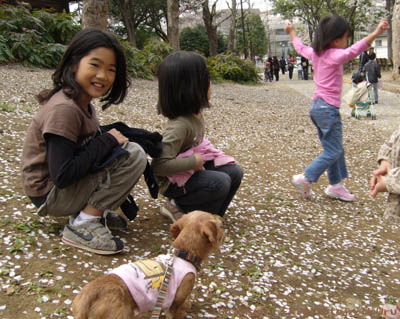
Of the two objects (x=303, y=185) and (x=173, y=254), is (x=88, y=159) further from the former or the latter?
(x=303, y=185)

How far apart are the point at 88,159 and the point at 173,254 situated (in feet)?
3.20

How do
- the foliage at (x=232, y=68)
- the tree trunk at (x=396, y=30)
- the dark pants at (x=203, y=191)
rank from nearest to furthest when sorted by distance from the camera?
the dark pants at (x=203, y=191) → the tree trunk at (x=396, y=30) → the foliage at (x=232, y=68)

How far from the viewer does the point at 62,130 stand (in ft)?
8.61

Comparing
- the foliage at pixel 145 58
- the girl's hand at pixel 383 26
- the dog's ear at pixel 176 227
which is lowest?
the dog's ear at pixel 176 227

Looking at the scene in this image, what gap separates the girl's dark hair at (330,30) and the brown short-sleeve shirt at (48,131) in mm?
3169

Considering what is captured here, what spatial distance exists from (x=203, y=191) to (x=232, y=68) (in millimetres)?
19734

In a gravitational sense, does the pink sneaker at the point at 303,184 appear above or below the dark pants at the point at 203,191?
below

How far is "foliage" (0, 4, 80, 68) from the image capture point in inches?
475

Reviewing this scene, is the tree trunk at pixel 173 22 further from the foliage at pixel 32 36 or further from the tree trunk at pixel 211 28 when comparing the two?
the tree trunk at pixel 211 28

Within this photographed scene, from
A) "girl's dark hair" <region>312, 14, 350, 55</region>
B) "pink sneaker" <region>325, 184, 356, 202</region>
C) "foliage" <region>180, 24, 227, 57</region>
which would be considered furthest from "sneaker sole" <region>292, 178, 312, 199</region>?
"foliage" <region>180, 24, 227, 57</region>

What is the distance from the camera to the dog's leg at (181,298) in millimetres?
2256

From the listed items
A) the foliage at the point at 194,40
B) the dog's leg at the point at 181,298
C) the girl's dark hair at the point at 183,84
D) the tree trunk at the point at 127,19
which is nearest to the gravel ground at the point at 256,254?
the dog's leg at the point at 181,298

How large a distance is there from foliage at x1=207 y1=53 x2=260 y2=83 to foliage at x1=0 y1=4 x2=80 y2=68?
9804 mm

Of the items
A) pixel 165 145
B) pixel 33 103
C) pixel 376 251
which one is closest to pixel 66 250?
pixel 165 145
